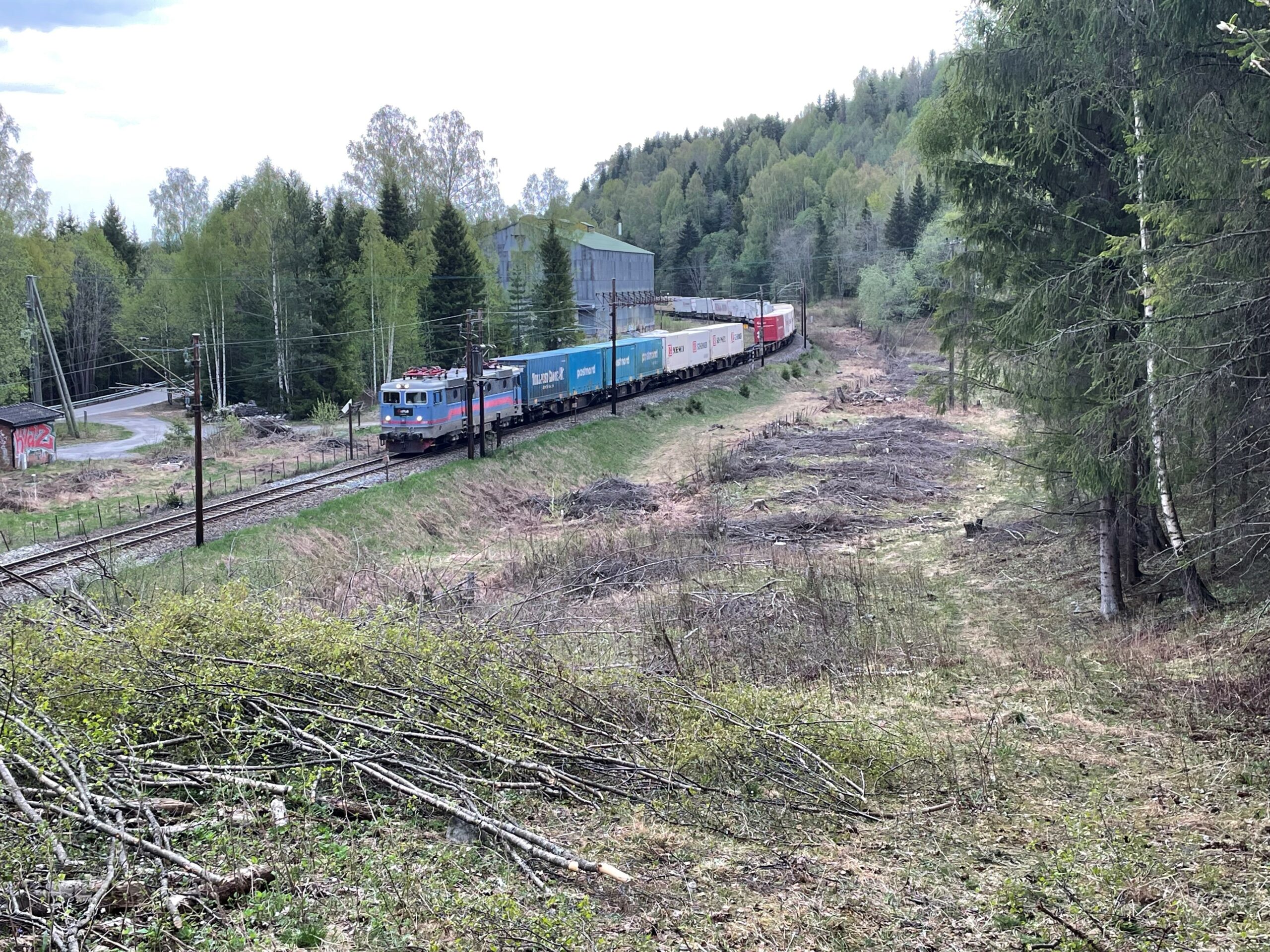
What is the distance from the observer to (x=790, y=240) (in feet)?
305

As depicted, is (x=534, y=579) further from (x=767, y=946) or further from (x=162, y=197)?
(x=162, y=197)

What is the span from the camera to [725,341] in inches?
2092

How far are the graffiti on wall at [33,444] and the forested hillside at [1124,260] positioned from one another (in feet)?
93.3

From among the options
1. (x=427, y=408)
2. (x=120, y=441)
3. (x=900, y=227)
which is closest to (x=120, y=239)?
(x=120, y=441)

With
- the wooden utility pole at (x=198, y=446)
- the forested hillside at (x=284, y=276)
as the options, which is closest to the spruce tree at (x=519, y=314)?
the forested hillside at (x=284, y=276)

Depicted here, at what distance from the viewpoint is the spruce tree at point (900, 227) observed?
263 ft

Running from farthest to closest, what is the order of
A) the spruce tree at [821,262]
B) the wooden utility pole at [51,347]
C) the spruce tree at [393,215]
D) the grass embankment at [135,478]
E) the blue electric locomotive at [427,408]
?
the spruce tree at [821,262]
the spruce tree at [393,215]
the wooden utility pole at [51,347]
the blue electric locomotive at [427,408]
the grass embankment at [135,478]

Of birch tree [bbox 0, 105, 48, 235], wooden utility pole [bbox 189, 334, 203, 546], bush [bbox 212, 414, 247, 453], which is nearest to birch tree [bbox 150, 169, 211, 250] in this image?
birch tree [bbox 0, 105, 48, 235]

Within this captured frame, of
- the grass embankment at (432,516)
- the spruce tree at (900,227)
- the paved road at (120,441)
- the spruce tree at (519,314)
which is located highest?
the spruce tree at (900,227)

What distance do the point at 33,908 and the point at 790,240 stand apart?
93168 mm

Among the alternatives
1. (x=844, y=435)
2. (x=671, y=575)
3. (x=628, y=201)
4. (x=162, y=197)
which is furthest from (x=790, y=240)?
(x=671, y=575)

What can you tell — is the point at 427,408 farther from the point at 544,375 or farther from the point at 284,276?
the point at 284,276

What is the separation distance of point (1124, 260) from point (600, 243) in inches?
2367

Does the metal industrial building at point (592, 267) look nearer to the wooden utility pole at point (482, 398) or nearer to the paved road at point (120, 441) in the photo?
the wooden utility pole at point (482, 398)
